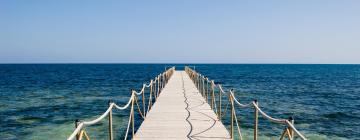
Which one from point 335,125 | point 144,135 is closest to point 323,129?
point 335,125

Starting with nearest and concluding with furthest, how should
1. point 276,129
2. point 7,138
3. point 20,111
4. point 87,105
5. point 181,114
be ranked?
point 181,114 < point 7,138 < point 276,129 < point 20,111 < point 87,105

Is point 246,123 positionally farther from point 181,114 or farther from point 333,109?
point 333,109

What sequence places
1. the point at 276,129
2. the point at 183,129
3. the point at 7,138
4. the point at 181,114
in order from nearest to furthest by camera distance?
the point at 183,129
the point at 181,114
the point at 7,138
the point at 276,129

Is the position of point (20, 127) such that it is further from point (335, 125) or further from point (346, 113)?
point (346, 113)

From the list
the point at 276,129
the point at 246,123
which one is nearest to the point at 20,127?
the point at 246,123

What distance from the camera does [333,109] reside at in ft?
78.0

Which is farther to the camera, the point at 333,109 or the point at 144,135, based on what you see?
the point at 333,109

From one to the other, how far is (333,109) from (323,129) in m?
8.68

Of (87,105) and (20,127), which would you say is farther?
(87,105)

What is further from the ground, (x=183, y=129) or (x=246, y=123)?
(x=183, y=129)

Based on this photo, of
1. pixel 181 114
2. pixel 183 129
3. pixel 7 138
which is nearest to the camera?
pixel 183 129

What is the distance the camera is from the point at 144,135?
8531mm

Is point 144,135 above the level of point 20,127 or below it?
above

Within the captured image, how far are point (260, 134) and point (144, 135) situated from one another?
7.65 meters
